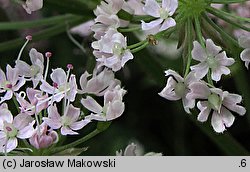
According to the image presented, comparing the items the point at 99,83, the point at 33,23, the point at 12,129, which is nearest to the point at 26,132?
the point at 12,129

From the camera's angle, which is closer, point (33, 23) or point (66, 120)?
point (66, 120)

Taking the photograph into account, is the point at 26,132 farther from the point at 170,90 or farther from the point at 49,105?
the point at 170,90

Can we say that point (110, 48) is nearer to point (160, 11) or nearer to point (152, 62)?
point (160, 11)

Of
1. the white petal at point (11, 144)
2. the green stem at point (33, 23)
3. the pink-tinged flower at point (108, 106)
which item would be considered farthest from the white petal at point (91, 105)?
the green stem at point (33, 23)

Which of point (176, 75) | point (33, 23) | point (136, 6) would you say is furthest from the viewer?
point (33, 23)

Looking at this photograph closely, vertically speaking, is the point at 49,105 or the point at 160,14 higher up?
the point at 160,14
